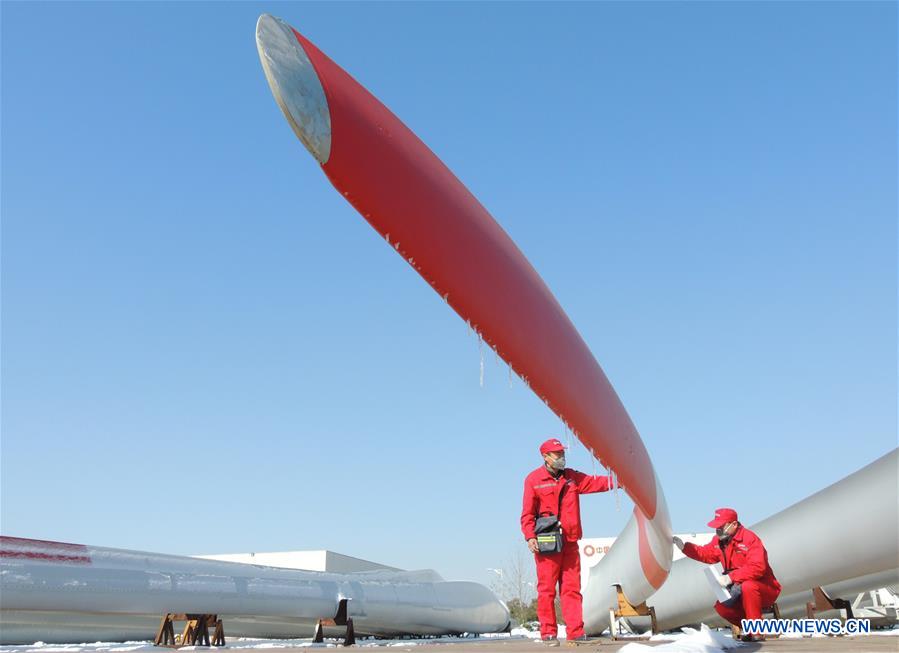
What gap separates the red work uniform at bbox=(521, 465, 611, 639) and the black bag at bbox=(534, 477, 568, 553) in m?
0.04

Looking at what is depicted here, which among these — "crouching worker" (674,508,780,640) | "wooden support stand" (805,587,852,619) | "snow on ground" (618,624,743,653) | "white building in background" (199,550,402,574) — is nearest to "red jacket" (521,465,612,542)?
"snow on ground" (618,624,743,653)

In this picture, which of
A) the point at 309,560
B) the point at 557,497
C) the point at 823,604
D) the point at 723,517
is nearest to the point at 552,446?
the point at 557,497

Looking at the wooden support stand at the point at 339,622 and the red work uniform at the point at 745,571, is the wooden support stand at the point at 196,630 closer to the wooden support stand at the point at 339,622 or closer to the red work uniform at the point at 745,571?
the wooden support stand at the point at 339,622

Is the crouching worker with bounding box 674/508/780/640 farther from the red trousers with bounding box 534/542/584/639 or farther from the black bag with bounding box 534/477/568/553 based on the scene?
the black bag with bounding box 534/477/568/553

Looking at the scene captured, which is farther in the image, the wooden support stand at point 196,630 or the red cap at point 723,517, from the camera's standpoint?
the wooden support stand at point 196,630

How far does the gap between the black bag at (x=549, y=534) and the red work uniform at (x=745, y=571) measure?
1.44 m

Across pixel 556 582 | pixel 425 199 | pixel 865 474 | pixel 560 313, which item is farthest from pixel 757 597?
pixel 425 199

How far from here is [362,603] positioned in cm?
856

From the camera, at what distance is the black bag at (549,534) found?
4.86 m

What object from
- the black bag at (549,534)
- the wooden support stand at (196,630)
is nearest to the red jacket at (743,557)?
the black bag at (549,534)

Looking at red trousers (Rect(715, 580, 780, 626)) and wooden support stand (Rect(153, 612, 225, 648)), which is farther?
wooden support stand (Rect(153, 612, 225, 648))

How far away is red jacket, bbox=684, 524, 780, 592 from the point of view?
17.5ft

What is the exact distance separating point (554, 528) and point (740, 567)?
155 centimetres

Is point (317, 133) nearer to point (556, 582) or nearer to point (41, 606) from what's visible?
point (556, 582)
